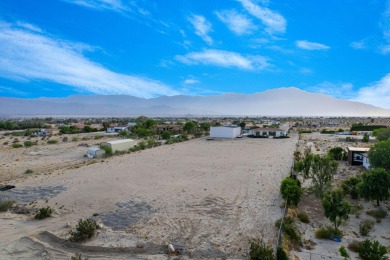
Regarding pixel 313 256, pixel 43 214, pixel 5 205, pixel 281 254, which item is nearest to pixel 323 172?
pixel 313 256

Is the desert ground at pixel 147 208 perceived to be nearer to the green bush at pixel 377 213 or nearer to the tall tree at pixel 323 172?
the tall tree at pixel 323 172

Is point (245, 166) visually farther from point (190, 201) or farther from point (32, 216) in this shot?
point (32, 216)

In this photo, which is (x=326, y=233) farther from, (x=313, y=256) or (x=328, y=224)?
(x=313, y=256)

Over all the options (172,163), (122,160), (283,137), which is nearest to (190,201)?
(172,163)

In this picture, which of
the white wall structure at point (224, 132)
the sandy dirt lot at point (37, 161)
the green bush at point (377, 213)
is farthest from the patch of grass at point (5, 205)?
the white wall structure at point (224, 132)

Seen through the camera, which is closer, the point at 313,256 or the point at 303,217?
the point at 313,256
